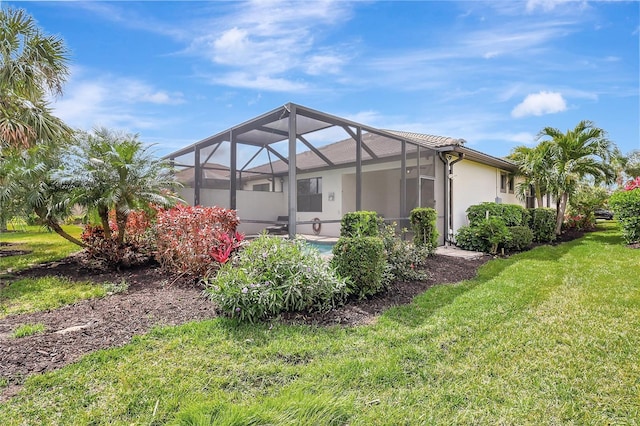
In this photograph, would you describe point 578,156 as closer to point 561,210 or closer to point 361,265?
point 561,210

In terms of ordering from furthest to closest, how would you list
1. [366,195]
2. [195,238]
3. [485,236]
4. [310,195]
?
[310,195] < [366,195] < [485,236] < [195,238]

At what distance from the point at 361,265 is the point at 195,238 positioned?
9.91 ft

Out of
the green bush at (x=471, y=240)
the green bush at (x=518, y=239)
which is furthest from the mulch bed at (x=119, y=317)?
the green bush at (x=518, y=239)

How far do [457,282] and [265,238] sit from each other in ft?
12.2

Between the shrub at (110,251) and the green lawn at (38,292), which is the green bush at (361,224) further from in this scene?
the shrub at (110,251)

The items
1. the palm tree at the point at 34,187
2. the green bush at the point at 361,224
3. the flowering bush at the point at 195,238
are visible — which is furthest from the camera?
the palm tree at the point at 34,187

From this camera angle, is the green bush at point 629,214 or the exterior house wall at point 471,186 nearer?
the green bush at point 629,214

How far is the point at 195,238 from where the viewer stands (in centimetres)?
588

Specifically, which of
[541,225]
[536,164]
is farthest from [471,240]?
[536,164]

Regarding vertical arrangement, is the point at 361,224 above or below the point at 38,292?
above

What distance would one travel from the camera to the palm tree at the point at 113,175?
696 cm

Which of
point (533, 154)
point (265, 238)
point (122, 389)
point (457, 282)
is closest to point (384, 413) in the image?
point (122, 389)

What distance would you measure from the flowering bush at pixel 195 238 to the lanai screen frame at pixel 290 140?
1.40 m

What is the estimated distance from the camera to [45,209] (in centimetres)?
745
